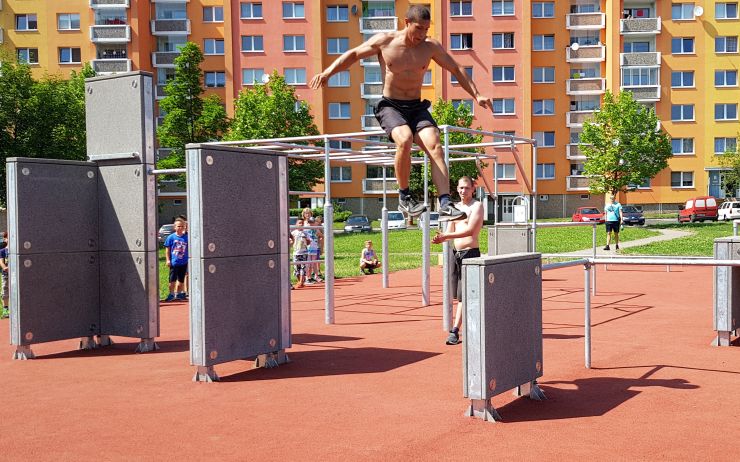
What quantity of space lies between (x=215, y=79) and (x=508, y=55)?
2145 centimetres

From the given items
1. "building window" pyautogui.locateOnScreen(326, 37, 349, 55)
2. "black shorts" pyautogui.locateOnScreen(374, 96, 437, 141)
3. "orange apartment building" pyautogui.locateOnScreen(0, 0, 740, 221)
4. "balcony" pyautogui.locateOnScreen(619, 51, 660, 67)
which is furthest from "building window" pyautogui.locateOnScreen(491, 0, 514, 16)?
"black shorts" pyautogui.locateOnScreen(374, 96, 437, 141)

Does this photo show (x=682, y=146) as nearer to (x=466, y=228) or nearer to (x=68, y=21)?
(x=68, y=21)

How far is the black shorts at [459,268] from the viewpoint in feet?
30.6

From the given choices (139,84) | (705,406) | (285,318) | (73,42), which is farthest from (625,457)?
(73,42)

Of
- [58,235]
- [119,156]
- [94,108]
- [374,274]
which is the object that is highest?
[94,108]

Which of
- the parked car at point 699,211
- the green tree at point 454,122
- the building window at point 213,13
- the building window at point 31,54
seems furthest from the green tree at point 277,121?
the parked car at point 699,211

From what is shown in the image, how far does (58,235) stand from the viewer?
9922mm

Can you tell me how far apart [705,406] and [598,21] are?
56309 mm

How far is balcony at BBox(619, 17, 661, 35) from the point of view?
2251 inches

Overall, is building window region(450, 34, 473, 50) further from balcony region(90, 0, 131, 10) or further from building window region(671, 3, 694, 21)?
balcony region(90, 0, 131, 10)

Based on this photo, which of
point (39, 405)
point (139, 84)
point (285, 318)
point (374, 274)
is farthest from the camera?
point (374, 274)

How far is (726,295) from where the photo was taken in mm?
9336

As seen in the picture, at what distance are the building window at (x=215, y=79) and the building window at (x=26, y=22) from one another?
12.5 metres

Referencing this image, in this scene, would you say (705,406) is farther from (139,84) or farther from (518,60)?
(518,60)
